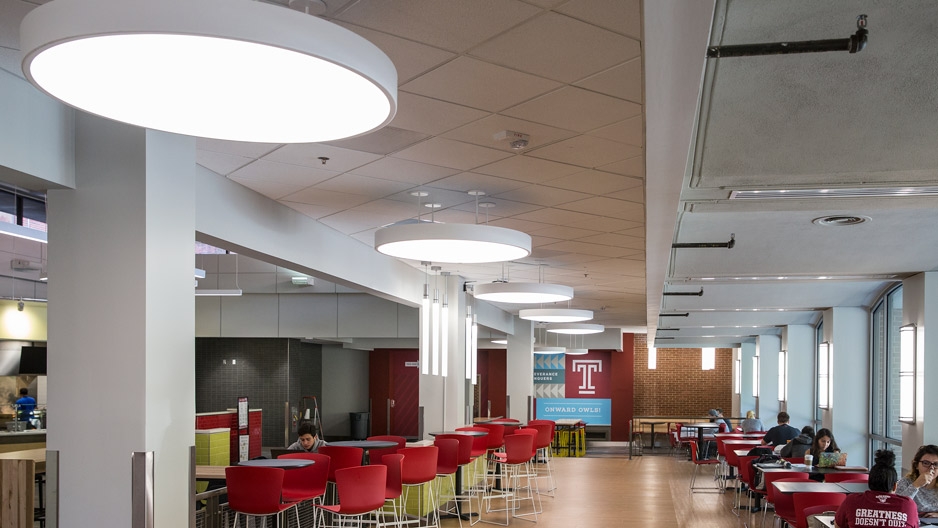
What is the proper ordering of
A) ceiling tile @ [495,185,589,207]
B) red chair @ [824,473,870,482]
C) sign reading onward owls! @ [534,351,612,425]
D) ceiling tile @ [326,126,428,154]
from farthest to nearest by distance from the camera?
sign reading onward owls! @ [534,351,612,425] < red chair @ [824,473,870,482] < ceiling tile @ [495,185,589,207] < ceiling tile @ [326,126,428,154]

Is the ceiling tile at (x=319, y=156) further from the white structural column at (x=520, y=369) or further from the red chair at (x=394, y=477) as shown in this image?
the white structural column at (x=520, y=369)

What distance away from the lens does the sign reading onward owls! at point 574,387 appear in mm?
24750

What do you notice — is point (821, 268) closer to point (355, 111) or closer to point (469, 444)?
point (469, 444)

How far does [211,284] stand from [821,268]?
10.0 metres

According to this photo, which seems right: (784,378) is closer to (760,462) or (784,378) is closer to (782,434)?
(782,434)

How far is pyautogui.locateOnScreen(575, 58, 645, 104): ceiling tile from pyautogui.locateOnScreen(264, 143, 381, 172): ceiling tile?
169cm

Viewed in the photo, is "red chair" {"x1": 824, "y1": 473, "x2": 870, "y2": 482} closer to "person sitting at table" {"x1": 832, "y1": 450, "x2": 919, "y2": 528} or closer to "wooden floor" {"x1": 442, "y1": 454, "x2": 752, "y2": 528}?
"wooden floor" {"x1": 442, "y1": 454, "x2": 752, "y2": 528}

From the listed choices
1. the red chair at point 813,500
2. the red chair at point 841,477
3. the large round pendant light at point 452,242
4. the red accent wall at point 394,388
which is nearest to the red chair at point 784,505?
the red chair at point 841,477

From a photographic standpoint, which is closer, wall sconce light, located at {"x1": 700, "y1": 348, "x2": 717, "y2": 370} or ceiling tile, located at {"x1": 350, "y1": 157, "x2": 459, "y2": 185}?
ceiling tile, located at {"x1": 350, "y1": 157, "x2": 459, "y2": 185}

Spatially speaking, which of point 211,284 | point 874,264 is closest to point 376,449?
point 874,264

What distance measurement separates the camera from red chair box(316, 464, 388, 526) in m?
5.83

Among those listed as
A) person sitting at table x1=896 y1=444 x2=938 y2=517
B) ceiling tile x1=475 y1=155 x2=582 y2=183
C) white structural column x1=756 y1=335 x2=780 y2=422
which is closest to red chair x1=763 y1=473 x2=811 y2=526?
person sitting at table x1=896 y1=444 x2=938 y2=517

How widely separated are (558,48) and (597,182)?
234 centimetres

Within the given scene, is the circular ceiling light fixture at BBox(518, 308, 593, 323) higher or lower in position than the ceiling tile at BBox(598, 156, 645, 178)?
lower
